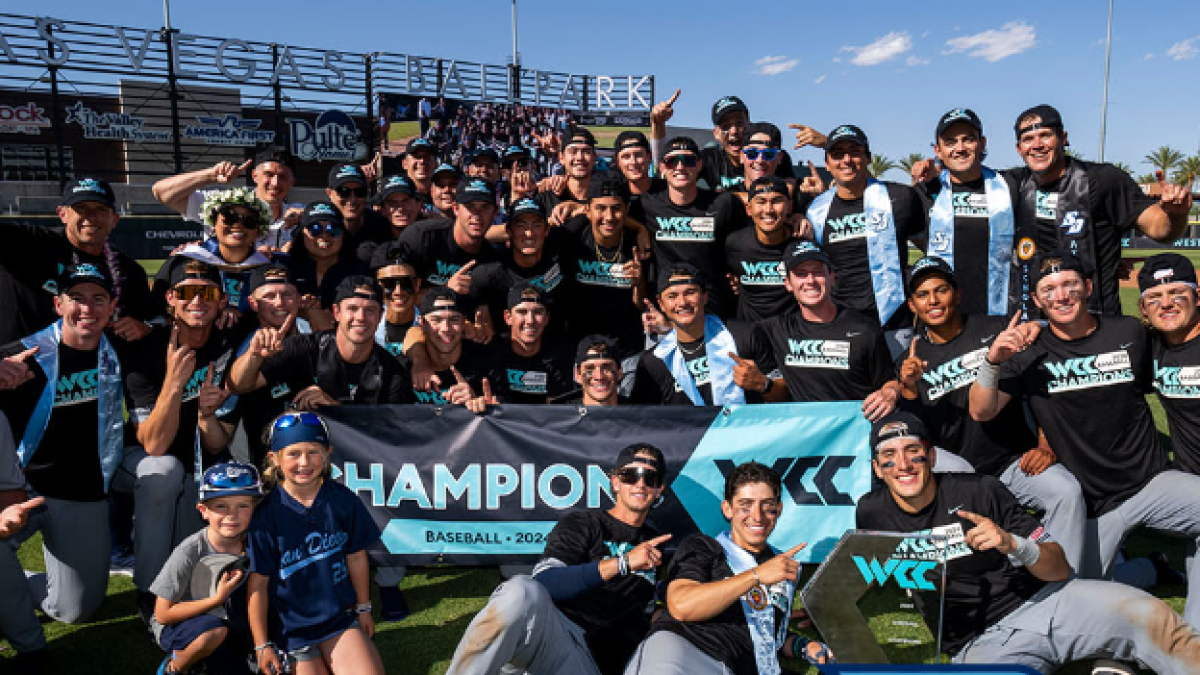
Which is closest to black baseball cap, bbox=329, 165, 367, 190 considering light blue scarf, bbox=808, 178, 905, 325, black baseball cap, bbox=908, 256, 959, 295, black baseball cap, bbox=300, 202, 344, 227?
black baseball cap, bbox=300, 202, 344, 227

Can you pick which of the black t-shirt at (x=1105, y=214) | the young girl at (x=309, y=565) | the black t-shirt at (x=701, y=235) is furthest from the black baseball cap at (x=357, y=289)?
the black t-shirt at (x=1105, y=214)

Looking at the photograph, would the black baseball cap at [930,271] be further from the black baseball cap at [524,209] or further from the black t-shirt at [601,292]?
the black baseball cap at [524,209]

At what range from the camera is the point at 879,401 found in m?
5.64

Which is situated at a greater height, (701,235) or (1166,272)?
(701,235)

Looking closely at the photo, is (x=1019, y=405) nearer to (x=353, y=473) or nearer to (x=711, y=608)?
(x=711, y=608)

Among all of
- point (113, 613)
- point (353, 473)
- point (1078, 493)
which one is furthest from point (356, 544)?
point (1078, 493)

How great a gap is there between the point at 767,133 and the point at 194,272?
214 inches

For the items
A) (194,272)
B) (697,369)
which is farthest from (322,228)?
(697,369)

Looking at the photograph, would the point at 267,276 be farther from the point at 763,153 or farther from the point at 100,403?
the point at 763,153

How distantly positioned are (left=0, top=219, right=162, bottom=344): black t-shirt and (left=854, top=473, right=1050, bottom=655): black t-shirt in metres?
6.39

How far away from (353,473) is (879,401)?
12.7 ft

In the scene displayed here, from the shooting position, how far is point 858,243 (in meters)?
7.31

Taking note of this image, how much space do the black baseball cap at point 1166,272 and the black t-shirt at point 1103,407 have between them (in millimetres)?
306

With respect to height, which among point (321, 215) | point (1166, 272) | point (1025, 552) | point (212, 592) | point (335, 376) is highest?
point (321, 215)
